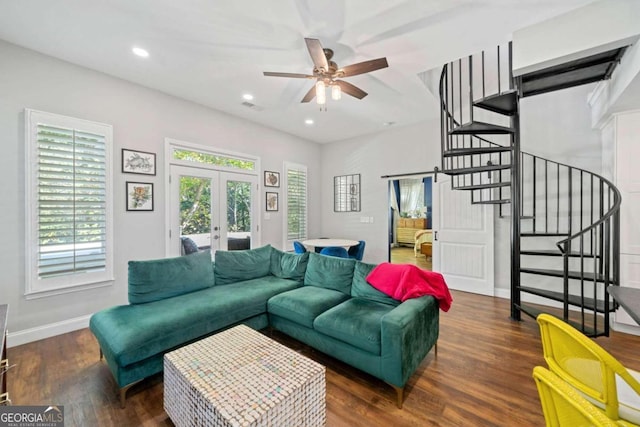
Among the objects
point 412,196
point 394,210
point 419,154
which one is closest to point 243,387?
point 419,154

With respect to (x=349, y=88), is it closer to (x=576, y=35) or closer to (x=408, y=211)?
(x=576, y=35)

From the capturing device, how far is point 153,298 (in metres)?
2.49

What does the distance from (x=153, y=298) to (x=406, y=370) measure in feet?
7.66

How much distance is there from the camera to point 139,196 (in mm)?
3486

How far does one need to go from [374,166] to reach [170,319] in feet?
15.1

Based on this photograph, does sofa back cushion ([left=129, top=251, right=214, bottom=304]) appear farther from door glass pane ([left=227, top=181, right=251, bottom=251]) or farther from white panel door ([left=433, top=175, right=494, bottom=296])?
white panel door ([left=433, top=175, right=494, bottom=296])

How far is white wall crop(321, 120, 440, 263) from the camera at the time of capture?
4891 millimetres

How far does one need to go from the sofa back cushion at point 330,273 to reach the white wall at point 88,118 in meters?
2.27

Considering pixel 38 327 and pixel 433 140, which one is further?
pixel 433 140

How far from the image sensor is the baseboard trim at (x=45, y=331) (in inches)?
103

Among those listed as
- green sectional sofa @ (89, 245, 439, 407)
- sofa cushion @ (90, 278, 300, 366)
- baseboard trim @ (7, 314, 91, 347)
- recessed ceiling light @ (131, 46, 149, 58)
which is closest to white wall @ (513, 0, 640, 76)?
green sectional sofa @ (89, 245, 439, 407)

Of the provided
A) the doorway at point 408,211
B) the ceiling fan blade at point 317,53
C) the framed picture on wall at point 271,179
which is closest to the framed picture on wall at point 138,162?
the framed picture on wall at point 271,179

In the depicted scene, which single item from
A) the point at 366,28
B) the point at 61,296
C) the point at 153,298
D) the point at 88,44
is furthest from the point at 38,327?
the point at 366,28

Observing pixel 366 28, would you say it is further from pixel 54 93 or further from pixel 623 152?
pixel 54 93
